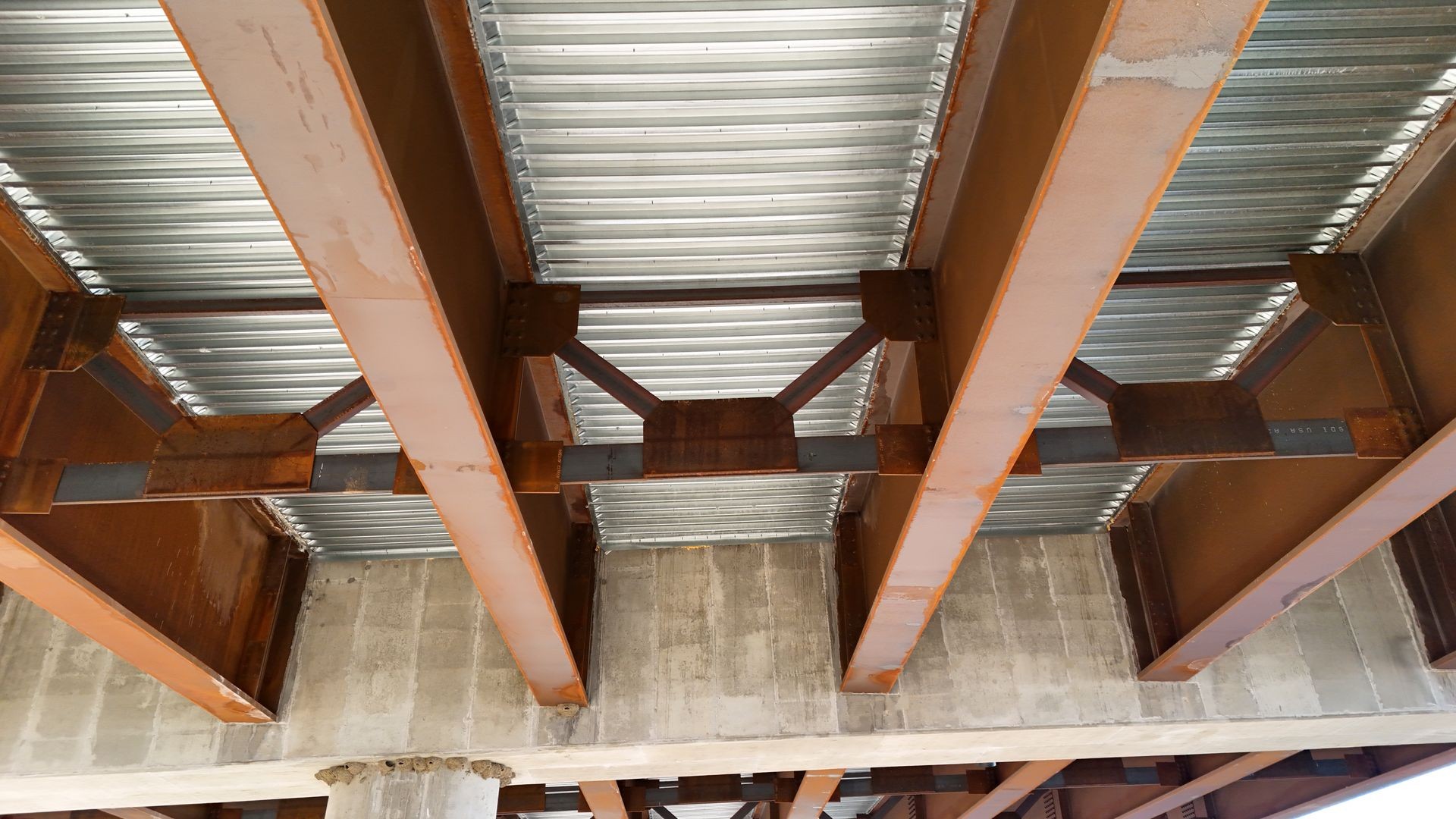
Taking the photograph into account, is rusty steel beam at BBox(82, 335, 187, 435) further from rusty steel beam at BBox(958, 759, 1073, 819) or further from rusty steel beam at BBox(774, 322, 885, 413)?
rusty steel beam at BBox(958, 759, 1073, 819)

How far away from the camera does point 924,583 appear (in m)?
8.92

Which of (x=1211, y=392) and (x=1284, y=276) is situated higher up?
(x=1284, y=276)

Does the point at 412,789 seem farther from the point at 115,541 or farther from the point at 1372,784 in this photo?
the point at 1372,784

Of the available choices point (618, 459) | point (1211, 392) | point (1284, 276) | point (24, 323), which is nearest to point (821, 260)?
point (618, 459)

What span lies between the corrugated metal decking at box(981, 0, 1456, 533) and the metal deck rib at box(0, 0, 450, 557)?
6667mm

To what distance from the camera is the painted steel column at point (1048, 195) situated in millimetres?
3922

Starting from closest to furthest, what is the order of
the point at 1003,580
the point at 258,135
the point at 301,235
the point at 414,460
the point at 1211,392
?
the point at 258,135
the point at 301,235
the point at 414,460
the point at 1211,392
the point at 1003,580

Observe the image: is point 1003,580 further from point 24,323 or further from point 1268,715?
point 24,323

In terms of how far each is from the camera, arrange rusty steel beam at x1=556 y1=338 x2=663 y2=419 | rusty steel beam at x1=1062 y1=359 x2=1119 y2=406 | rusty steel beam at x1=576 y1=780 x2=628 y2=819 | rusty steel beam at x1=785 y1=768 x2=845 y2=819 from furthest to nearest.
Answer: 1. rusty steel beam at x1=576 y1=780 x2=628 y2=819
2. rusty steel beam at x1=785 y1=768 x2=845 y2=819
3. rusty steel beam at x1=556 y1=338 x2=663 y2=419
4. rusty steel beam at x1=1062 y1=359 x2=1119 y2=406

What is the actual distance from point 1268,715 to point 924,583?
5.25 m

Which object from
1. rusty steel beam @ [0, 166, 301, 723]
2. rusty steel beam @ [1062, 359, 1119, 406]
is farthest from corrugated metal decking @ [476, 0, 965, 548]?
rusty steel beam @ [0, 166, 301, 723]

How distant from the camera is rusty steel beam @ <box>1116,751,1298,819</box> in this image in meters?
14.2

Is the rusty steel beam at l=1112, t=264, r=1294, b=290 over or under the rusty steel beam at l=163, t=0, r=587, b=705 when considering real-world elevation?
over

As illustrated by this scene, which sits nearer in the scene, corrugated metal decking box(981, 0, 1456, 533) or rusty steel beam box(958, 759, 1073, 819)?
corrugated metal decking box(981, 0, 1456, 533)
